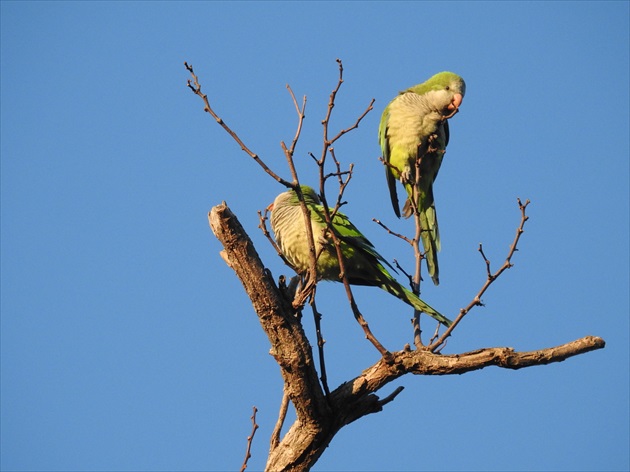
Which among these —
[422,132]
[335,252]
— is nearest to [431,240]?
[422,132]

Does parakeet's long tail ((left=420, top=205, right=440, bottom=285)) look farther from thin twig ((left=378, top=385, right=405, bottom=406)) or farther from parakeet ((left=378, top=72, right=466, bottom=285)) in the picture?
thin twig ((left=378, top=385, right=405, bottom=406))

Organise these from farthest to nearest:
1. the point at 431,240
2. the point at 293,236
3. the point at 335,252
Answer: the point at 431,240 → the point at 293,236 → the point at 335,252

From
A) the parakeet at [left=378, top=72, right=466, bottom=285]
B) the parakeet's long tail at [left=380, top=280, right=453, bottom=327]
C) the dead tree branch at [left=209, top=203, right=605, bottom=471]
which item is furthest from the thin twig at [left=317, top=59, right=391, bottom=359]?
the parakeet at [left=378, top=72, right=466, bottom=285]

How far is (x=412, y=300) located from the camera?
15.5 ft

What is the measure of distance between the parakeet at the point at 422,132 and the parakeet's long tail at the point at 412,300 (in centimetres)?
148

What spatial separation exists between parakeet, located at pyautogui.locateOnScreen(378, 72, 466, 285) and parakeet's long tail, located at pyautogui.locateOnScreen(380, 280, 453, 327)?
4.86 feet

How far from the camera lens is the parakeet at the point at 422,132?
261 inches

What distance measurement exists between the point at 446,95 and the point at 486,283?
3.59 metres

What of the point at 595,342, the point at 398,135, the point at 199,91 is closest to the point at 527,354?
the point at 595,342

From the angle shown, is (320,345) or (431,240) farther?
(431,240)

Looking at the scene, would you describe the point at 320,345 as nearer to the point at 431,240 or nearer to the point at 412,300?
the point at 412,300

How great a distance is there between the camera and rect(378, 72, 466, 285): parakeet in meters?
6.63

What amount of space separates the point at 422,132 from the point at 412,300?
2.47 meters

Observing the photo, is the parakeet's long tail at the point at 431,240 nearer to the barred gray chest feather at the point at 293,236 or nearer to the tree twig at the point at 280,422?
the barred gray chest feather at the point at 293,236
